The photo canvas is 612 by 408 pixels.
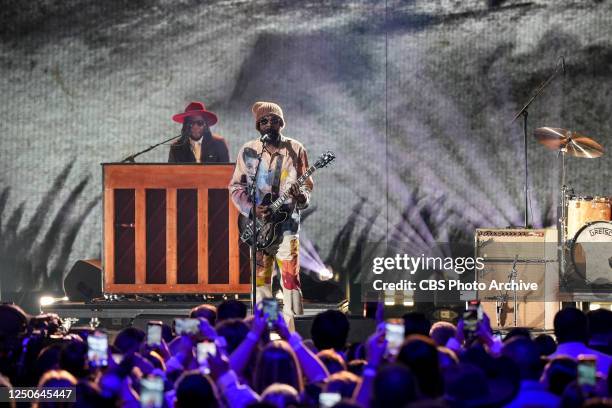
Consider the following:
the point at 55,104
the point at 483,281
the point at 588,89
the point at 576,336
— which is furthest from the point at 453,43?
the point at 576,336

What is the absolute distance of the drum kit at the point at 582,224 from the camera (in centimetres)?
995

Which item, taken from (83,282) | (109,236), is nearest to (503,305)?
(109,236)

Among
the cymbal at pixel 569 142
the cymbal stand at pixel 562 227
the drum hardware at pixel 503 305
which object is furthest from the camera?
the cymbal at pixel 569 142

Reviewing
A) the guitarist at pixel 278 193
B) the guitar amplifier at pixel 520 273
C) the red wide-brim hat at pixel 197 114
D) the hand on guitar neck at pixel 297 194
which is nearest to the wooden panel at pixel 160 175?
the guitarist at pixel 278 193

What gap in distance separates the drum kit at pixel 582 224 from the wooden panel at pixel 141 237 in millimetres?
4057

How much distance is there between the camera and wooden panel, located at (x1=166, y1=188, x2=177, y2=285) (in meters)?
9.44

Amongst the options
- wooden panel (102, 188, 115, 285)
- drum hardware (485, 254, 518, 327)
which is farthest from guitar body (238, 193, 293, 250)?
drum hardware (485, 254, 518, 327)

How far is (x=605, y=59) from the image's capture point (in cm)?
1157

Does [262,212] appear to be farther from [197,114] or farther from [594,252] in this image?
[594,252]

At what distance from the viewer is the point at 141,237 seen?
9453mm

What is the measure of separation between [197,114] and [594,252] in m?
4.22

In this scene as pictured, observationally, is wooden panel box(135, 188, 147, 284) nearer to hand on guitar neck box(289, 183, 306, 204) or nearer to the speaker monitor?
the speaker monitor

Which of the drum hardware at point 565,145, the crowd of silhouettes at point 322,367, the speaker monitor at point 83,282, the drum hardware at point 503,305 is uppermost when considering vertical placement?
the drum hardware at point 565,145

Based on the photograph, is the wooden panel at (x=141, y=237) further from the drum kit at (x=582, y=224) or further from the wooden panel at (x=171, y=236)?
the drum kit at (x=582, y=224)
